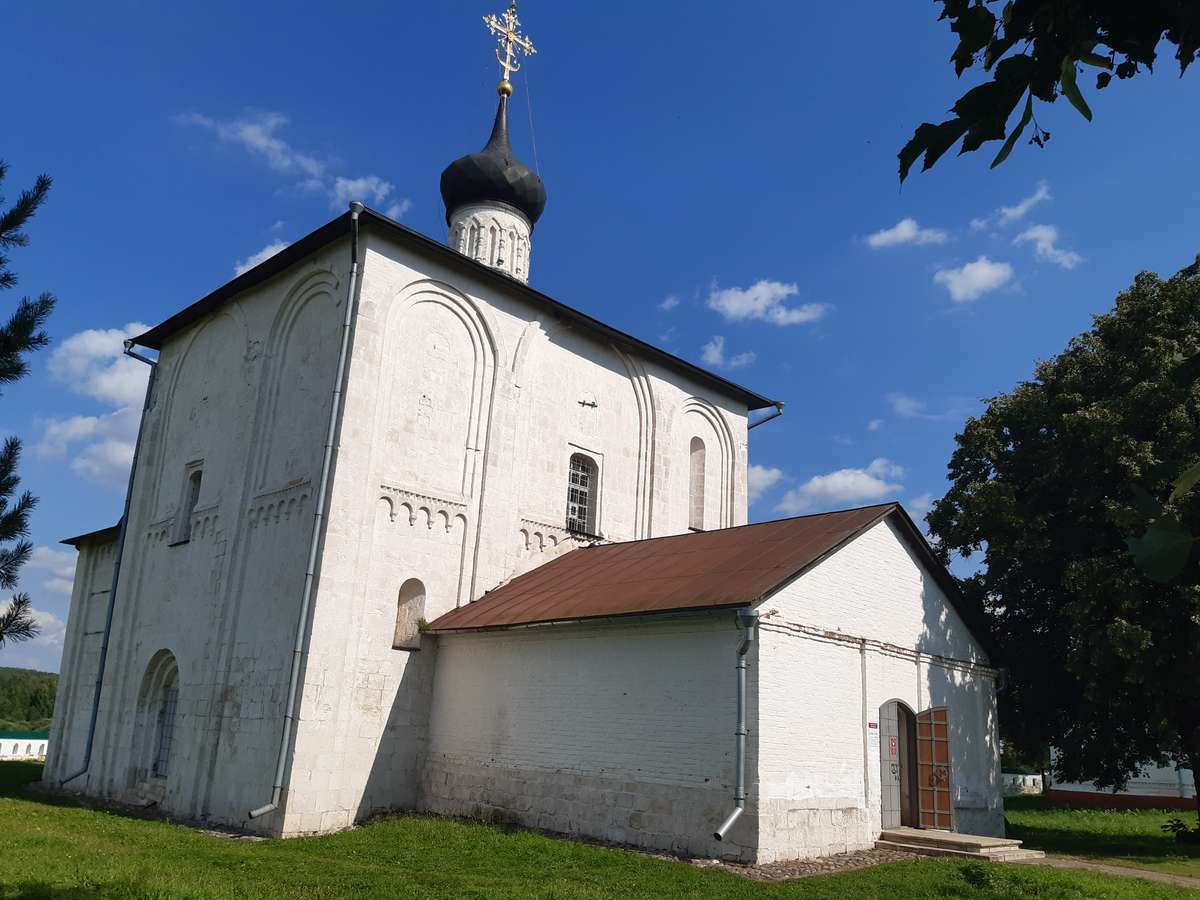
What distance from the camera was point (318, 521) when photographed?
13680 mm

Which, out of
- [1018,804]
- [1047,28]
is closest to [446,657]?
[1047,28]

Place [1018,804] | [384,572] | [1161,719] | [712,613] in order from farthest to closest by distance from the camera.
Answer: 1. [1018,804]
2. [384,572]
3. [1161,719]
4. [712,613]

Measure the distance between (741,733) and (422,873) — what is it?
367cm

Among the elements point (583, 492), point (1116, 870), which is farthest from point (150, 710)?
point (1116, 870)

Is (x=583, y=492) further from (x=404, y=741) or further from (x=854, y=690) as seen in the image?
(x=854, y=690)

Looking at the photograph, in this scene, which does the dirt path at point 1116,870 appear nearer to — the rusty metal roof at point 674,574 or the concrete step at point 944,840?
the concrete step at point 944,840

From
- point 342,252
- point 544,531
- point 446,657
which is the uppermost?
point 342,252

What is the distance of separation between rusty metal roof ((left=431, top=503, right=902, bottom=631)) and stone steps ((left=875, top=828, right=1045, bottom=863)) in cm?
366

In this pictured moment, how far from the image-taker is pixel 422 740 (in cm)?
1430

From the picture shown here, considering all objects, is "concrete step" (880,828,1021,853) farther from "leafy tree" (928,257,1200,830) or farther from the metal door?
"leafy tree" (928,257,1200,830)

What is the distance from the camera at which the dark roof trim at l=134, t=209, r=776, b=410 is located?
49.2 feet

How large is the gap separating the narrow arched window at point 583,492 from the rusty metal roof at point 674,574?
178cm

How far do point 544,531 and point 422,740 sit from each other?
411cm

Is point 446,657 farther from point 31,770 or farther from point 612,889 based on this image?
point 31,770
